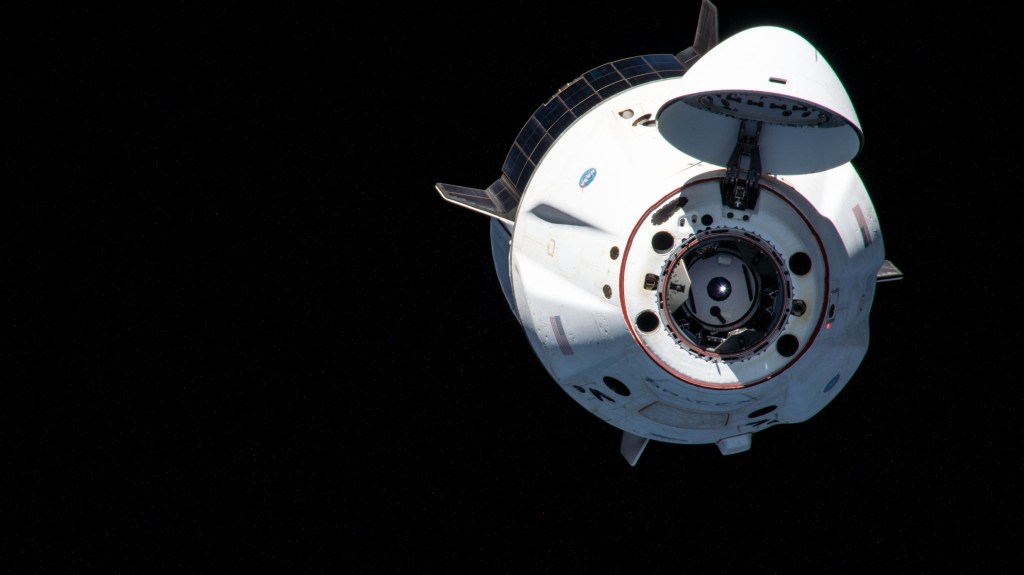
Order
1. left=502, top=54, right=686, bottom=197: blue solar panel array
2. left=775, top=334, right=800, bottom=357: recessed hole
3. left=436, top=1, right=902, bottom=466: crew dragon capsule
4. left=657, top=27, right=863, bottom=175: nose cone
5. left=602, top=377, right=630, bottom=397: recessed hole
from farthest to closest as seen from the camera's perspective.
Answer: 1. left=502, top=54, right=686, bottom=197: blue solar panel array
2. left=602, top=377, right=630, bottom=397: recessed hole
3. left=775, top=334, right=800, bottom=357: recessed hole
4. left=436, top=1, right=902, bottom=466: crew dragon capsule
5. left=657, top=27, right=863, bottom=175: nose cone

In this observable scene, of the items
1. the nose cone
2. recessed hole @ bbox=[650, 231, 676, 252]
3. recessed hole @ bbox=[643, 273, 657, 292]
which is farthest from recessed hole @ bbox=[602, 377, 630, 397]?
the nose cone

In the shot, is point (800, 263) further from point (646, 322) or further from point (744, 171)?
point (646, 322)

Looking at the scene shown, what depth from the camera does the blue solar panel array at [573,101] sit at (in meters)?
29.5

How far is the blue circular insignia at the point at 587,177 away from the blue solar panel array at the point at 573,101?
8.67 feet

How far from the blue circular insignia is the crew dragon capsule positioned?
0.03m

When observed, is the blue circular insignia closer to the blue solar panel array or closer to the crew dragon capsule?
the crew dragon capsule

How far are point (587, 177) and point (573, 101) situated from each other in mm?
3785

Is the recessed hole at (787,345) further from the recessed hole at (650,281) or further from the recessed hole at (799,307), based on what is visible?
the recessed hole at (650,281)

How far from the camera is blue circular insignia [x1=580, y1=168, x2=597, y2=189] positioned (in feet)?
87.0

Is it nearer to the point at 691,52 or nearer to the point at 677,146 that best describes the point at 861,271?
the point at 677,146

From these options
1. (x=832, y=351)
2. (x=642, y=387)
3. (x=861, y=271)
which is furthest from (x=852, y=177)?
(x=642, y=387)

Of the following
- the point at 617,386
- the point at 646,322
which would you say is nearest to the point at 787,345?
the point at 646,322

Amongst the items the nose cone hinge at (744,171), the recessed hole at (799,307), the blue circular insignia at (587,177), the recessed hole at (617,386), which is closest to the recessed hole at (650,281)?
the nose cone hinge at (744,171)

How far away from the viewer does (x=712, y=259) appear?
25.2 metres
